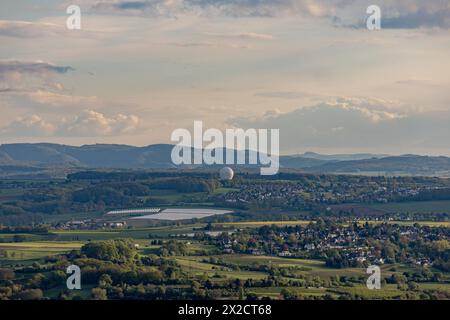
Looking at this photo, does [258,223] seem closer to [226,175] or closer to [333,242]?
[333,242]

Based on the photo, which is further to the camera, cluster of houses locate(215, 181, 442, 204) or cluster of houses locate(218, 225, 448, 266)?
cluster of houses locate(215, 181, 442, 204)

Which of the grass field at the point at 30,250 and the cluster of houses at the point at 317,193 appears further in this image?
the cluster of houses at the point at 317,193

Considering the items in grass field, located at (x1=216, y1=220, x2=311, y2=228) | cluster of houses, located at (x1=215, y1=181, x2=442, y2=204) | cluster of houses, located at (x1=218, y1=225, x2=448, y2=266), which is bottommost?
cluster of houses, located at (x1=215, y1=181, x2=442, y2=204)

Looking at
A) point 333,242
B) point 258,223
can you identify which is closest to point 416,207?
point 258,223

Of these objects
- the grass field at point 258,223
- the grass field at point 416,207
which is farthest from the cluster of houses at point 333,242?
the grass field at point 416,207

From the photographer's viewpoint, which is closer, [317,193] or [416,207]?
[416,207]

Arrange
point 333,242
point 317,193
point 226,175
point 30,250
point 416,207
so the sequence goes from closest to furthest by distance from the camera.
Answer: point 30,250
point 333,242
point 416,207
point 317,193
point 226,175


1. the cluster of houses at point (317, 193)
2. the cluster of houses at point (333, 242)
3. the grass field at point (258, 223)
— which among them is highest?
the cluster of houses at point (333, 242)

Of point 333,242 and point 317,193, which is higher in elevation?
point 333,242

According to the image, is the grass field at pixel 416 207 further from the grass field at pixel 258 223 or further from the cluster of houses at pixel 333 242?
the cluster of houses at pixel 333 242

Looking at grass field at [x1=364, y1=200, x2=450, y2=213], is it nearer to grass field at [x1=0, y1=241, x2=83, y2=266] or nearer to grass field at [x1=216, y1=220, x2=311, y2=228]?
grass field at [x1=216, y1=220, x2=311, y2=228]

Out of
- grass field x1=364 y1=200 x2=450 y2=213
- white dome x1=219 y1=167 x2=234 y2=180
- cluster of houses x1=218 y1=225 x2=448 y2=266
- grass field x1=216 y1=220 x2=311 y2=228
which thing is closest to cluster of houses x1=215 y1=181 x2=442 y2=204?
grass field x1=364 y1=200 x2=450 y2=213
